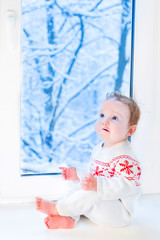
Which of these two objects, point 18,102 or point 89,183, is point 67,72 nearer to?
point 18,102

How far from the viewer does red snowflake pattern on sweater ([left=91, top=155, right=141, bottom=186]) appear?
1.19 m

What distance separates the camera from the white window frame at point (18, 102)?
130cm

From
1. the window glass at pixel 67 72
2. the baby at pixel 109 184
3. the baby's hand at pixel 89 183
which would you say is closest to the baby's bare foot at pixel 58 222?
the baby at pixel 109 184

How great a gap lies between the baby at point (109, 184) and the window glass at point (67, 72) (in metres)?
0.21

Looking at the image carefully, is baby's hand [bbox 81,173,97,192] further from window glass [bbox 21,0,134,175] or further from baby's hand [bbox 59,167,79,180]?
window glass [bbox 21,0,134,175]

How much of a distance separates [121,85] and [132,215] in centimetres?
53

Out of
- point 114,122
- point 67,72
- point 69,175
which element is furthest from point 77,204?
point 67,72

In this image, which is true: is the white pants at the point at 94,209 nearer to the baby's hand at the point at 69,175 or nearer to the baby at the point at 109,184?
the baby at the point at 109,184

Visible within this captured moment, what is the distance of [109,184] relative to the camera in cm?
116

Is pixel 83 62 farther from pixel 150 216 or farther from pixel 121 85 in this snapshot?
pixel 150 216

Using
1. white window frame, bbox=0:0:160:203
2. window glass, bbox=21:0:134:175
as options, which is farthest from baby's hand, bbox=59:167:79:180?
window glass, bbox=21:0:134:175

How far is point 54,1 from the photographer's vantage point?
1393 mm

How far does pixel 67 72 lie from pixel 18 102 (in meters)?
0.24

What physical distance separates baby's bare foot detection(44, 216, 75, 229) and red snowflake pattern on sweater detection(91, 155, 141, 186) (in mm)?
182
